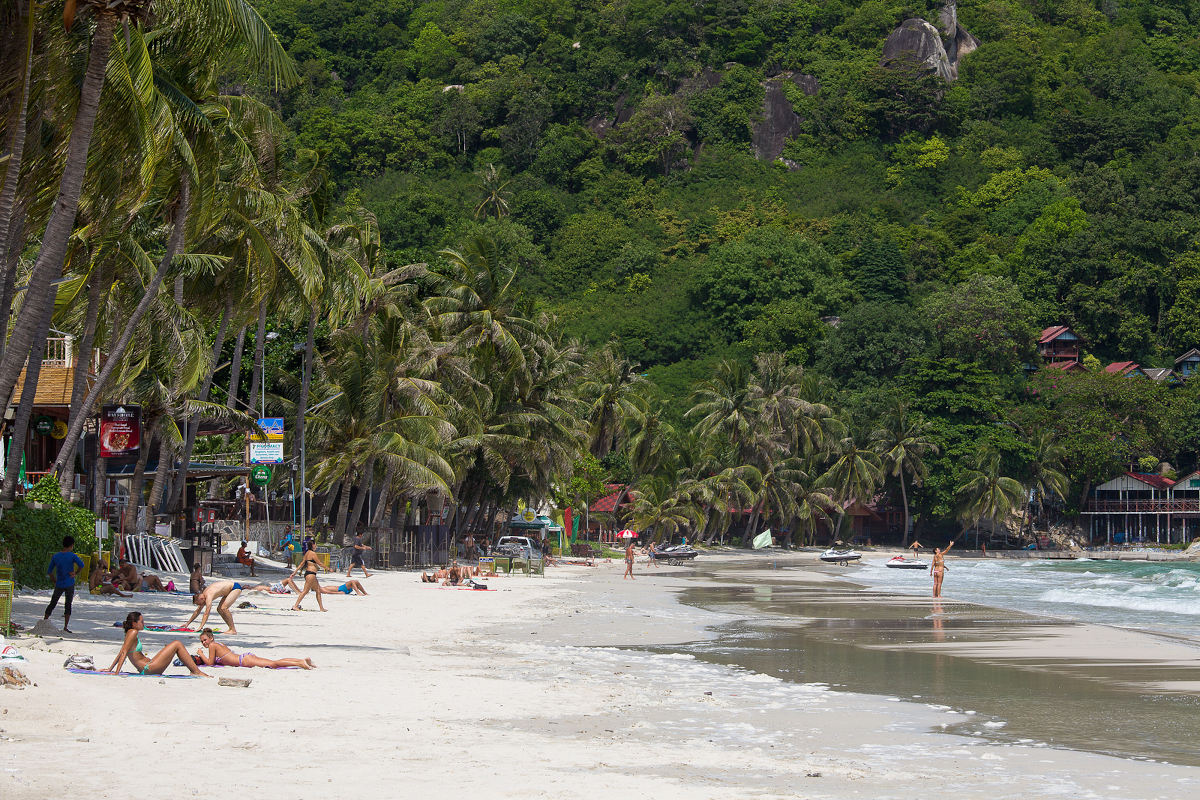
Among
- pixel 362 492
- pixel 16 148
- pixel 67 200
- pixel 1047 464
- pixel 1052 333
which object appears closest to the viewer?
pixel 16 148

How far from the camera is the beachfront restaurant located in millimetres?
83625

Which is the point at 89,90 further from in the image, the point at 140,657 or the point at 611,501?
the point at 611,501

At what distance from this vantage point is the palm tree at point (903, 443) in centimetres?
Answer: 8012

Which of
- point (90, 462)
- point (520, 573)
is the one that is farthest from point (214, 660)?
point (520, 573)

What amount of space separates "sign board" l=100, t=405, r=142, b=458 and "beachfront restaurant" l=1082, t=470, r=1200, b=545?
7549 centimetres

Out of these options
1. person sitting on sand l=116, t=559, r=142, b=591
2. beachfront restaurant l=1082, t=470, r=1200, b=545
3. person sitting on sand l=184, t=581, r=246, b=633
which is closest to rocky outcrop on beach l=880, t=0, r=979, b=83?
beachfront restaurant l=1082, t=470, r=1200, b=545

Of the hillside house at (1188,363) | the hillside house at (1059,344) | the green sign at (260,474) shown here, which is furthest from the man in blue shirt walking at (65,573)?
the hillside house at (1188,363)

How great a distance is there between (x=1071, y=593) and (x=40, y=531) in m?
26.4

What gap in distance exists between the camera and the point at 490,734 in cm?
1016

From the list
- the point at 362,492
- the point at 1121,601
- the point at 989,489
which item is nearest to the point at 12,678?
the point at 362,492

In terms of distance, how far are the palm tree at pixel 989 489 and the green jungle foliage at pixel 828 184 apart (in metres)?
1.51

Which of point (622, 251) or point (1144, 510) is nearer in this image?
point (1144, 510)

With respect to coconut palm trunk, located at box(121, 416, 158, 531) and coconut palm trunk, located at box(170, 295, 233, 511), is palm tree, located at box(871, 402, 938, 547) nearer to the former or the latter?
coconut palm trunk, located at box(170, 295, 233, 511)

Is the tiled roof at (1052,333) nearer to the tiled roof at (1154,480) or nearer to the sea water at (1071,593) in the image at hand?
the tiled roof at (1154,480)
